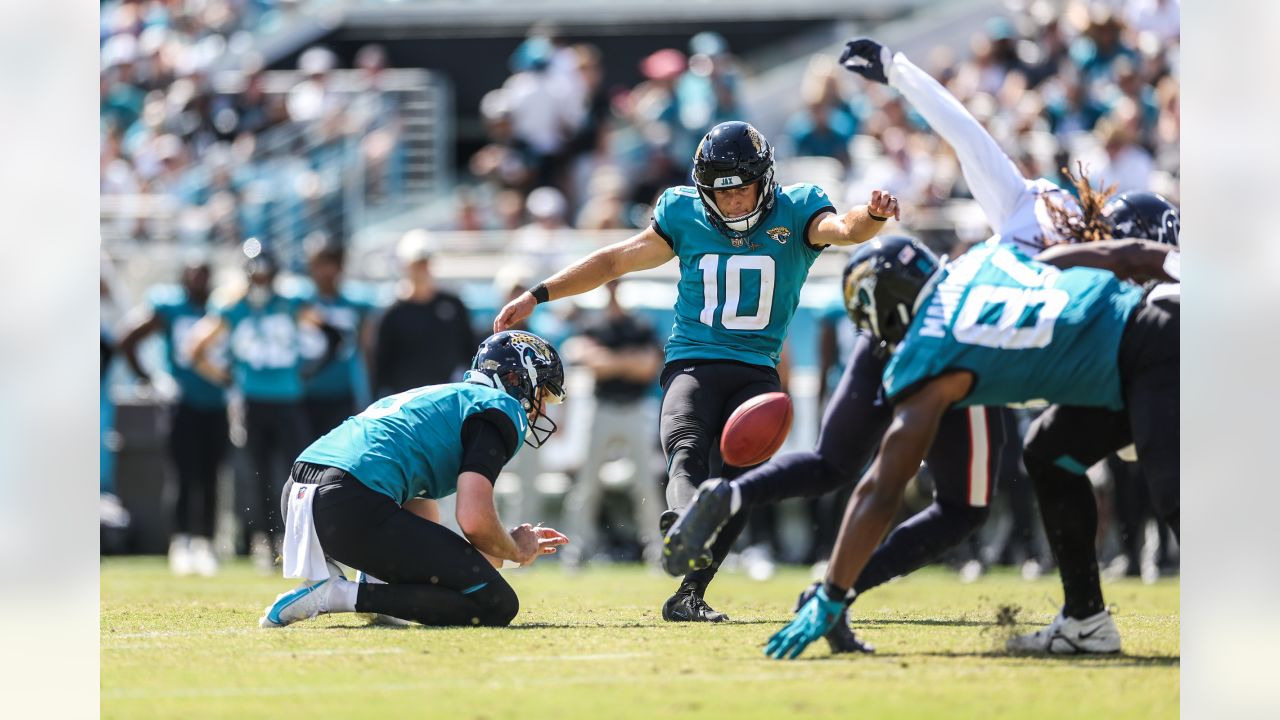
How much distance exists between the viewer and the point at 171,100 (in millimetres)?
17484

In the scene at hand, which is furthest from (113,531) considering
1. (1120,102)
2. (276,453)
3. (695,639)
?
(1120,102)

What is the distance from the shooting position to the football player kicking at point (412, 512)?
19.8 ft

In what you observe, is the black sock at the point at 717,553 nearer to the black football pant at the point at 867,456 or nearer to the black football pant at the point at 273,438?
the black football pant at the point at 867,456

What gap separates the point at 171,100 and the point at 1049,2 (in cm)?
881

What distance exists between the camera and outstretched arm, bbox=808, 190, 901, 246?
623 cm

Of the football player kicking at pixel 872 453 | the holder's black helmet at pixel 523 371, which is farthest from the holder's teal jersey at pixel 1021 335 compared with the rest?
the holder's black helmet at pixel 523 371

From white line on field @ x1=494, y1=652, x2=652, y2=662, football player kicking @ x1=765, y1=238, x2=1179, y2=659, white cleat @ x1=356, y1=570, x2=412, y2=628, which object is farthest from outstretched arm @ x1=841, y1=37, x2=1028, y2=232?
white cleat @ x1=356, y1=570, x2=412, y2=628

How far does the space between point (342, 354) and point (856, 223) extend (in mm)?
5804

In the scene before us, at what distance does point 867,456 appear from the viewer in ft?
19.2

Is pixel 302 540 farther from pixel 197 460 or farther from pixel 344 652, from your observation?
pixel 197 460

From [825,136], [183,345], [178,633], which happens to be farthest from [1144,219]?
[825,136]

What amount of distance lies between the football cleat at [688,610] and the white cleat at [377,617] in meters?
1.02
